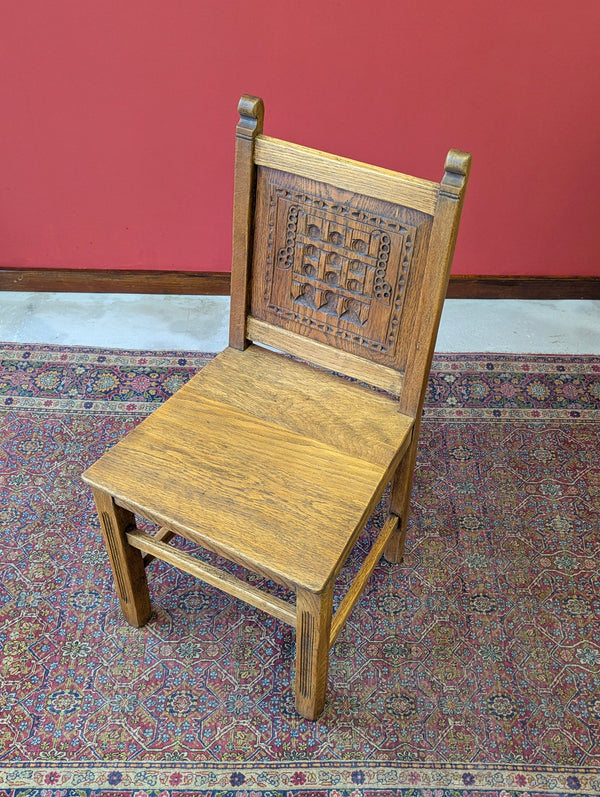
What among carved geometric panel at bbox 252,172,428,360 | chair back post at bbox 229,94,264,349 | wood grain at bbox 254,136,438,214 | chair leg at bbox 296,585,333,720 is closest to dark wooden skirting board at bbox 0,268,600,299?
chair back post at bbox 229,94,264,349

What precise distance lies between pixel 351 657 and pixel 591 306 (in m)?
1.88

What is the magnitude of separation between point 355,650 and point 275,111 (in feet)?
5.97

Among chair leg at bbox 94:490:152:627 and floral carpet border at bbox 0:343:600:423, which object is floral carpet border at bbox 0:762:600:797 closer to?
chair leg at bbox 94:490:152:627

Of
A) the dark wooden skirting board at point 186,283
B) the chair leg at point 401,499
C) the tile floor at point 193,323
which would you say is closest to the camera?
the chair leg at point 401,499

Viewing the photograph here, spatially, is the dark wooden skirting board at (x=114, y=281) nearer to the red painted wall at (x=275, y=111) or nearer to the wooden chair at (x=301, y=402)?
the red painted wall at (x=275, y=111)

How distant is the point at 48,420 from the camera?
8.04 ft

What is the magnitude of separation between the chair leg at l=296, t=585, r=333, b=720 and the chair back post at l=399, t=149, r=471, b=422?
0.49m

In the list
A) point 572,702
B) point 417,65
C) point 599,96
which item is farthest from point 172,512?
point 599,96

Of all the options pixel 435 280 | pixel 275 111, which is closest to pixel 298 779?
pixel 435 280

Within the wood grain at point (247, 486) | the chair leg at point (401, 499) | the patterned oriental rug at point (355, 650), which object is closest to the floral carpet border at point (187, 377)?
the patterned oriental rug at point (355, 650)

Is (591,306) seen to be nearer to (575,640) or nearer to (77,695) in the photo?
(575,640)

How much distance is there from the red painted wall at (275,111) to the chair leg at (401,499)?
1.36 m

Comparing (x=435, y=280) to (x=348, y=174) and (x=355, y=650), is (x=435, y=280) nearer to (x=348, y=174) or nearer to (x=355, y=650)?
(x=348, y=174)

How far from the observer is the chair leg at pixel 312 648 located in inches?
56.1
